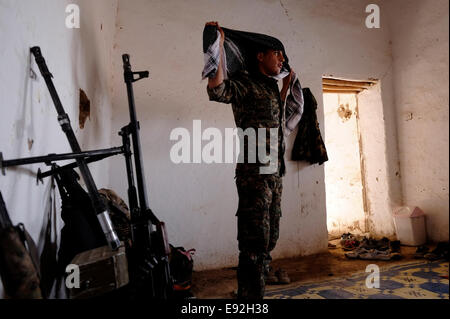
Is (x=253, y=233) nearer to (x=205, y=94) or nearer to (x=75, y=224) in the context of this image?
(x=75, y=224)

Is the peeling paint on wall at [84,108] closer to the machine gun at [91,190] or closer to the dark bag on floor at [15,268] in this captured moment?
the machine gun at [91,190]

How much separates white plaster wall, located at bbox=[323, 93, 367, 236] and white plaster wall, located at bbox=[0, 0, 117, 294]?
206 centimetres

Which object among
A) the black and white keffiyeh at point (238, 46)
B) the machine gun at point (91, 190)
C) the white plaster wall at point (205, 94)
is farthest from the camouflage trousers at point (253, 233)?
the white plaster wall at point (205, 94)

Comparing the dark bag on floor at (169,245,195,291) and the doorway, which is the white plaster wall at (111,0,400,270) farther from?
the dark bag on floor at (169,245,195,291)

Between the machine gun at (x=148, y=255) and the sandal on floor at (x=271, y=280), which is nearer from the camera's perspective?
the machine gun at (x=148, y=255)

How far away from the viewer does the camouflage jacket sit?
4.55 ft

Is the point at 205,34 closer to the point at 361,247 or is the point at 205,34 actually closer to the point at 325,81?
the point at 325,81

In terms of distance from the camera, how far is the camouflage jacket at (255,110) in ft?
4.55

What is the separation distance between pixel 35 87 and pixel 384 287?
1.98 metres

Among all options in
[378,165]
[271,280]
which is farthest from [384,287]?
[378,165]

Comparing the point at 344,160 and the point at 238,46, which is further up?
the point at 238,46

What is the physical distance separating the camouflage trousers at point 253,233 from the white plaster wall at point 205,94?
826 mm

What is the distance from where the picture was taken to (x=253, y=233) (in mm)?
1297

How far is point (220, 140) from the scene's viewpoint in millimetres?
2199
